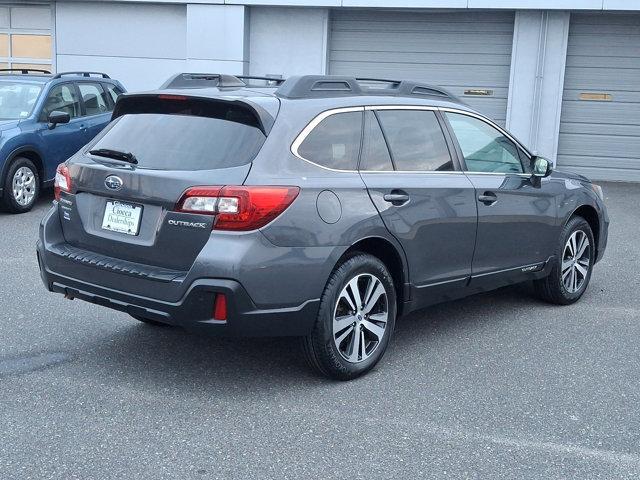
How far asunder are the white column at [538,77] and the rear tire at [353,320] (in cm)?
1082

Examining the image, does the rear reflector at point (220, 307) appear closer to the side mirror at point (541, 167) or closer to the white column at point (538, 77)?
the side mirror at point (541, 167)

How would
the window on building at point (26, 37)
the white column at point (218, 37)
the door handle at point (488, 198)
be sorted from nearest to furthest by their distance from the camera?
the door handle at point (488, 198), the white column at point (218, 37), the window on building at point (26, 37)

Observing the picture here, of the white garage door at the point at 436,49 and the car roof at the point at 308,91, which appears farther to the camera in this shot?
the white garage door at the point at 436,49

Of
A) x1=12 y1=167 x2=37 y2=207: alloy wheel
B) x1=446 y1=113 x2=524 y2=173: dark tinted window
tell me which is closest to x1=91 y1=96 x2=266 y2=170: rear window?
x1=446 y1=113 x2=524 y2=173: dark tinted window

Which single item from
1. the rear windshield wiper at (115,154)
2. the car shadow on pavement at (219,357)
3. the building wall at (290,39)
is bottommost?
the car shadow on pavement at (219,357)

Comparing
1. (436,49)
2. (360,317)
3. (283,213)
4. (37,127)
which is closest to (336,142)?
(283,213)

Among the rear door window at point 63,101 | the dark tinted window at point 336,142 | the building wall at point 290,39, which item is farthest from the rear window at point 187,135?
the building wall at point 290,39

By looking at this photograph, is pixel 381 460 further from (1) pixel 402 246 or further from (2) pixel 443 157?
(2) pixel 443 157

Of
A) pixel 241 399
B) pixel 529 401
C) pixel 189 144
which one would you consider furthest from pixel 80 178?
pixel 529 401

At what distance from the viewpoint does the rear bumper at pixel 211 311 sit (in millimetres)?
4340

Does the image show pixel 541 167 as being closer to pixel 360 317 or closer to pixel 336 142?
pixel 336 142

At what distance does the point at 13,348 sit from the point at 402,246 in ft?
8.07

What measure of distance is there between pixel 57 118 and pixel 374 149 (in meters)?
6.64

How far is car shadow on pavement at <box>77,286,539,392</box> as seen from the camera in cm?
489
